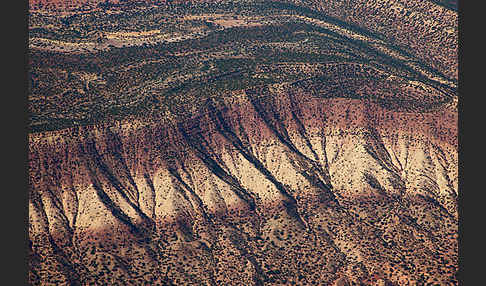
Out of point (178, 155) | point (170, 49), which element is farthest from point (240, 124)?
point (170, 49)

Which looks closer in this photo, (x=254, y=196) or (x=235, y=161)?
(x=254, y=196)

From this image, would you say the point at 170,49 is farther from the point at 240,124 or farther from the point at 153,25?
the point at 240,124

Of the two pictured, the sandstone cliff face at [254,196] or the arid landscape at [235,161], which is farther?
the arid landscape at [235,161]

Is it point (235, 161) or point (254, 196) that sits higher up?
point (235, 161)

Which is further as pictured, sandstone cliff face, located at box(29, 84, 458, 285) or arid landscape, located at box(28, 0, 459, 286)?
arid landscape, located at box(28, 0, 459, 286)
